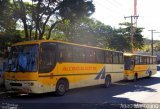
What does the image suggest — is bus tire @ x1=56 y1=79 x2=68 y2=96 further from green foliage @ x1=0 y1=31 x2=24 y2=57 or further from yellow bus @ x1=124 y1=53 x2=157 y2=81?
yellow bus @ x1=124 y1=53 x2=157 y2=81

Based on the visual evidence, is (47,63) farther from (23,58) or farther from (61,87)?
(61,87)

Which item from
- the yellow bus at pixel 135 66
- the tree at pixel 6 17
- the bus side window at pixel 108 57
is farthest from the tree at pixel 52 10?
the yellow bus at pixel 135 66

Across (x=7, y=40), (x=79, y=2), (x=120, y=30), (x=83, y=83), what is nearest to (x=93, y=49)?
(x=83, y=83)

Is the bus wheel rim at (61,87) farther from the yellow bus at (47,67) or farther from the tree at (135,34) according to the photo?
the tree at (135,34)

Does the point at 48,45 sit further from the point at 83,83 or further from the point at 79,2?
the point at 79,2

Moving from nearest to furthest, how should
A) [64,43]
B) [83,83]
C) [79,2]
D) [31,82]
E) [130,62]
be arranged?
[31,82]
[64,43]
[83,83]
[79,2]
[130,62]

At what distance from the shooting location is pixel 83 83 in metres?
19.8

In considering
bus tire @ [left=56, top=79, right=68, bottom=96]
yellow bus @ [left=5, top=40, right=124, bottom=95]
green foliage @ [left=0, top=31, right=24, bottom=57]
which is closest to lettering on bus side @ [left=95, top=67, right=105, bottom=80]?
yellow bus @ [left=5, top=40, right=124, bottom=95]

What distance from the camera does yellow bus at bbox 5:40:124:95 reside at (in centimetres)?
1580

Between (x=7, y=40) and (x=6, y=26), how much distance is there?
922mm

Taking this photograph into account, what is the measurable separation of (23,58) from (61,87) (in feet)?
8.64

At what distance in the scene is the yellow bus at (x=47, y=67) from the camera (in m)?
15.8

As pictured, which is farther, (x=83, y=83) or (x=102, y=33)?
(x=102, y=33)

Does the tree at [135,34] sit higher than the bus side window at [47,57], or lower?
higher
